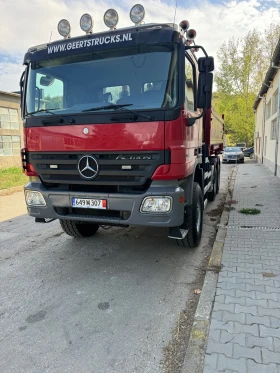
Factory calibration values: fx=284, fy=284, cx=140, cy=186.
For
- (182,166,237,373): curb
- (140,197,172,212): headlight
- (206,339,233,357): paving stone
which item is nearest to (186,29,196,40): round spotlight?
(140,197,172,212): headlight

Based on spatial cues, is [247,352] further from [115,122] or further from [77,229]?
[77,229]

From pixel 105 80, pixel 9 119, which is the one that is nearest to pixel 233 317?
pixel 105 80

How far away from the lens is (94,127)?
3.34m

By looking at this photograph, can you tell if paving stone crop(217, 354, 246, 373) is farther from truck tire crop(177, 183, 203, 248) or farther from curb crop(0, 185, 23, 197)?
curb crop(0, 185, 23, 197)

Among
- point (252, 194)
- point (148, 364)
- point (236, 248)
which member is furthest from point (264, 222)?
point (148, 364)

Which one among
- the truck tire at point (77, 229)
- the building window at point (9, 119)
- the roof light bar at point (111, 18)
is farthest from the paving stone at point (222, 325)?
the building window at point (9, 119)

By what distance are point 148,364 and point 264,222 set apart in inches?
169

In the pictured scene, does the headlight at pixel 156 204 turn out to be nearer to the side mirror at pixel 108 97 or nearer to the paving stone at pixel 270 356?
the side mirror at pixel 108 97

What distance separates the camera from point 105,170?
3.40m

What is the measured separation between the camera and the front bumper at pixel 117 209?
3279mm

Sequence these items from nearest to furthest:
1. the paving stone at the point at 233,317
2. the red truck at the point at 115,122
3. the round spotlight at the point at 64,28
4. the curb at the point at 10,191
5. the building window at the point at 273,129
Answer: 1. the paving stone at the point at 233,317
2. the red truck at the point at 115,122
3. the round spotlight at the point at 64,28
4. the curb at the point at 10,191
5. the building window at the point at 273,129

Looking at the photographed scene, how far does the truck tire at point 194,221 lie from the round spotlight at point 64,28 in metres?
2.84

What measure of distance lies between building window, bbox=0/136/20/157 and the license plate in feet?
56.6

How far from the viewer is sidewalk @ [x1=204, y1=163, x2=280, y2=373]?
7.06 ft
